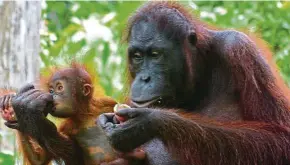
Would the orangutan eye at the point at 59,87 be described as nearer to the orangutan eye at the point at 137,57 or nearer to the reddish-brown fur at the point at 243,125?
the orangutan eye at the point at 137,57

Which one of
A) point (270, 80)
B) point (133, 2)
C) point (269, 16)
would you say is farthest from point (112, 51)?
point (270, 80)

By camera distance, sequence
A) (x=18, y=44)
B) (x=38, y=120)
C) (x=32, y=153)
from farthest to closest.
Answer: (x=18, y=44) → (x=32, y=153) → (x=38, y=120)

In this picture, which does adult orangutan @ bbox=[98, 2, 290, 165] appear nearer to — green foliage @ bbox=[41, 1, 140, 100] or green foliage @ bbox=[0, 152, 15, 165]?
green foliage @ bbox=[0, 152, 15, 165]

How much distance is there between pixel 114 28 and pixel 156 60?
3.05 metres

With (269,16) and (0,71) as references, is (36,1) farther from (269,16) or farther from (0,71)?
(269,16)

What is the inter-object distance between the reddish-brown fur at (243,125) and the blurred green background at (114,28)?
6.09 ft

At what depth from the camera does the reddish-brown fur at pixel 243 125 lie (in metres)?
4.25

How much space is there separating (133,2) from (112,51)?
1.76ft

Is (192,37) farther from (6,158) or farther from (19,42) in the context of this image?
(19,42)

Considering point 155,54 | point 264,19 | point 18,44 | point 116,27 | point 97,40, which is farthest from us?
point 264,19

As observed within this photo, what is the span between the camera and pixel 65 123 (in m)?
4.89

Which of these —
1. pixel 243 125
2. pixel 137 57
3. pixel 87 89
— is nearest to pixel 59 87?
pixel 87 89

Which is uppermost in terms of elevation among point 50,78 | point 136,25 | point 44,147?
point 136,25

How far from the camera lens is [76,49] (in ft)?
22.7
